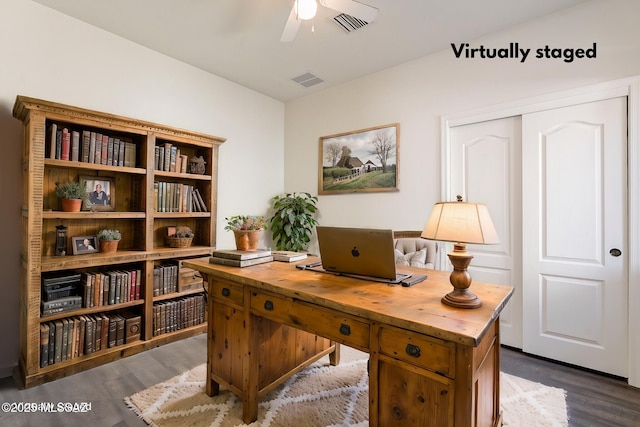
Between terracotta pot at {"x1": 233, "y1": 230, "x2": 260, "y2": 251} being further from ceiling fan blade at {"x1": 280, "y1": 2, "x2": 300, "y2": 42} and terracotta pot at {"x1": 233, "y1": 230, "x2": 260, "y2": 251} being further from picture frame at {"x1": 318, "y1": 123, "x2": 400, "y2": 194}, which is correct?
picture frame at {"x1": 318, "y1": 123, "x2": 400, "y2": 194}

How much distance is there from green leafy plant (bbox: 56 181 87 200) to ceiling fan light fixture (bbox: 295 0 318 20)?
2.12 metres

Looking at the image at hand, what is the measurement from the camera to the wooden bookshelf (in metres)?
2.06

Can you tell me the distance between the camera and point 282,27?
268cm

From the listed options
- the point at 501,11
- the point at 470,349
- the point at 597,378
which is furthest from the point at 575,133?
the point at 470,349

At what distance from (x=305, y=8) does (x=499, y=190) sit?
223 centimetres

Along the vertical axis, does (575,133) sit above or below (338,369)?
above

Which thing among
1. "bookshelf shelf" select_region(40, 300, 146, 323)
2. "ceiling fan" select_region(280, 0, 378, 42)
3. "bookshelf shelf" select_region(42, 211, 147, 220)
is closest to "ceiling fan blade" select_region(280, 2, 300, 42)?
"ceiling fan" select_region(280, 0, 378, 42)

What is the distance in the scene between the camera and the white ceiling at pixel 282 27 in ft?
7.80

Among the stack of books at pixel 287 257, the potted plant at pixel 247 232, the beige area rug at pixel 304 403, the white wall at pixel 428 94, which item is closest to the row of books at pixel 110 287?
the beige area rug at pixel 304 403

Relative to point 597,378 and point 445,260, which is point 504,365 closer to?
point 597,378

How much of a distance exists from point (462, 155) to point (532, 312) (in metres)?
1.53

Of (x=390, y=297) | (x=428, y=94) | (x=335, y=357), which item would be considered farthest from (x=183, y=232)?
(x=428, y=94)

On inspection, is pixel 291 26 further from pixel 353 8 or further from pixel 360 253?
pixel 360 253

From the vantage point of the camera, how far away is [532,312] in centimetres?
257
